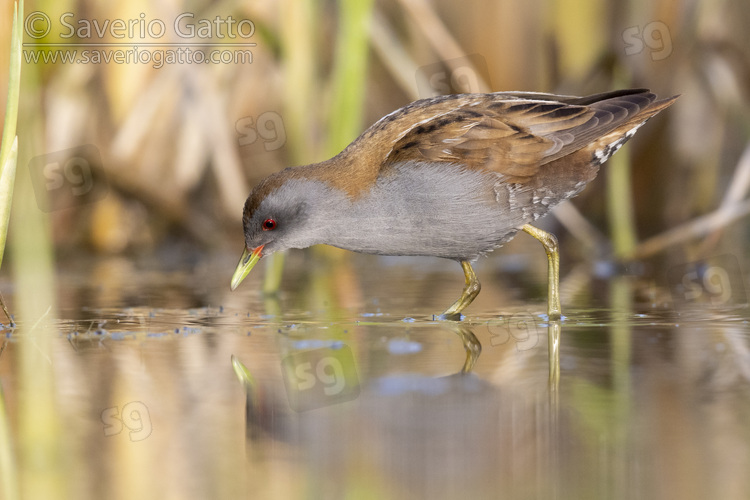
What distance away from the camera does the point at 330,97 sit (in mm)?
6625

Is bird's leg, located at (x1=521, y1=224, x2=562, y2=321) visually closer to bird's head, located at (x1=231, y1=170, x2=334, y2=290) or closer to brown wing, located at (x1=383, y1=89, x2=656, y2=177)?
brown wing, located at (x1=383, y1=89, x2=656, y2=177)

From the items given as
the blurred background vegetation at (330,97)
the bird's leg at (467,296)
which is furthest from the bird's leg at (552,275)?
the blurred background vegetation at (330,97)

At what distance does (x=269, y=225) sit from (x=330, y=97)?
2.36 metres

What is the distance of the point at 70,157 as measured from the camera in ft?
21.3

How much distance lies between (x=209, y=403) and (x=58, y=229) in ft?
13.6

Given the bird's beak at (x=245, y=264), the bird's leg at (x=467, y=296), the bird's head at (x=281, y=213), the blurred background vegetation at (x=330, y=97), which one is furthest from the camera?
the blurred background vegetation at (x=330, y=97)

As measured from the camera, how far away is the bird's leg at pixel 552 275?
175 inches

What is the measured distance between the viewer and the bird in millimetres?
4242

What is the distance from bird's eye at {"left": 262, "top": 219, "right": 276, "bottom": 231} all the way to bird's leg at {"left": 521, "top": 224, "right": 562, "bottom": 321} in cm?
108

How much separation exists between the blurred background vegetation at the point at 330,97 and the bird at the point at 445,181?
1.47 meters

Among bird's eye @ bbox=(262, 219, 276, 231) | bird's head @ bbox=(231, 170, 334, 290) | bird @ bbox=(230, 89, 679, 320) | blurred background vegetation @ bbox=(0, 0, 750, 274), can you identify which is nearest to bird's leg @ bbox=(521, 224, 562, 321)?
bird @ bbox=(230, 89, 679, 320)

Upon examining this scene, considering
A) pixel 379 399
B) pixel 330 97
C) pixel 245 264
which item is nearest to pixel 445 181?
pixel 245 264

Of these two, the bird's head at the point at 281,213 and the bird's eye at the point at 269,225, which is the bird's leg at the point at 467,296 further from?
the bird's eye at the point at 269,225

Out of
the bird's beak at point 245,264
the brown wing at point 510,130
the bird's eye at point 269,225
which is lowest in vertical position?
the bird's beak at point 245,264
